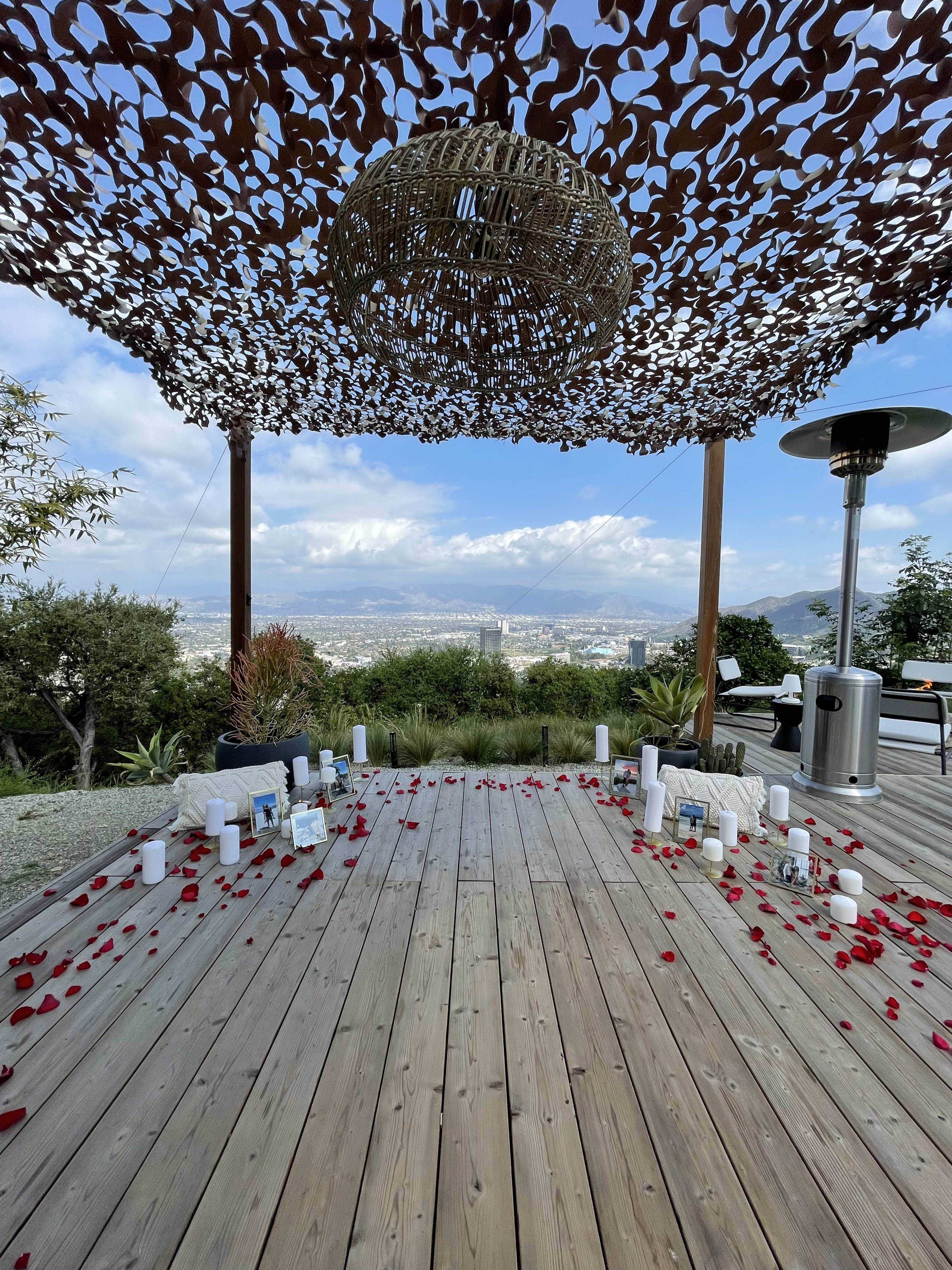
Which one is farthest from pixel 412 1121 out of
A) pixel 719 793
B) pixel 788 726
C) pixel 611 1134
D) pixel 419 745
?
pixel 788 726

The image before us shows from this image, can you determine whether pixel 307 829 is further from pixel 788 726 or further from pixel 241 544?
pixel 788 726

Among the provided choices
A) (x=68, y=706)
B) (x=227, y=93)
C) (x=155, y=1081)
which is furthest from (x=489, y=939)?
(x=68, y=706)

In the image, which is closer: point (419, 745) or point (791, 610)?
point (419, 745)

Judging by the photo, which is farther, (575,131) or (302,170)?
(302,170)

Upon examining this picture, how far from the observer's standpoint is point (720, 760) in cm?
316

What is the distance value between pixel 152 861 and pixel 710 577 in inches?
167

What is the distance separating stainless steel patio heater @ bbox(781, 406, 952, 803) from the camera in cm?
315

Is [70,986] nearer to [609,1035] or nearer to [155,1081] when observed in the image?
[155,1081]

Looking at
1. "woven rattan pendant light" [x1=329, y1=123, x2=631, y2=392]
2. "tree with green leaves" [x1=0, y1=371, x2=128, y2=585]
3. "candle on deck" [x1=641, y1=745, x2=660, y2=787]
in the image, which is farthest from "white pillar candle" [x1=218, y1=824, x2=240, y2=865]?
"tree with green leaves" [x1=0, y1=371, x2=128, y2=585]

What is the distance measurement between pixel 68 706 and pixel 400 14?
653cm

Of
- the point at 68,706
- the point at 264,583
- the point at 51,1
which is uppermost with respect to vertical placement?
the point at 51,1

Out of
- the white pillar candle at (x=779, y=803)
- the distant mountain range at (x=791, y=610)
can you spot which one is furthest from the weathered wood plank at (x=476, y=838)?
the distant mountain range at (x=791, y=610)

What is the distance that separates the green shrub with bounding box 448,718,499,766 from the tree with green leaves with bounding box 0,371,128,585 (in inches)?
124

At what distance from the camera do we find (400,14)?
4.25ft
